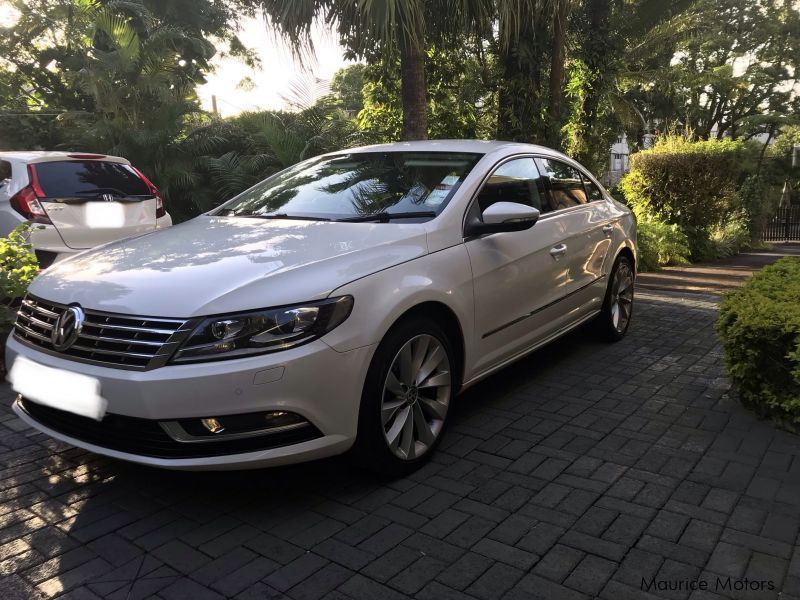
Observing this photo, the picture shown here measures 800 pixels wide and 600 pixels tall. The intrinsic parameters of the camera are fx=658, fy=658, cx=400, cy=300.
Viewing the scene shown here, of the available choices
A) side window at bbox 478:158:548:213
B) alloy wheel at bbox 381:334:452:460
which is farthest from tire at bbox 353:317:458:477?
side window at bbox 478:158:548:213

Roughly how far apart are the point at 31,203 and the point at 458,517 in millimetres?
5212

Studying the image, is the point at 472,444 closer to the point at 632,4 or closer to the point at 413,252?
the point at 413,252

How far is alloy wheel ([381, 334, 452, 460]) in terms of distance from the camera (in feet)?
10.2

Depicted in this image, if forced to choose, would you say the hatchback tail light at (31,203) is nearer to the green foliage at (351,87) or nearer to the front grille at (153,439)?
the front grille at (153,439)

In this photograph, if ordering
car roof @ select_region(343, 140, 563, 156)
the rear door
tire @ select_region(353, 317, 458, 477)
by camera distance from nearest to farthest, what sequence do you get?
tire @ select_region(353, 317, 458, 477) → car roof @ select_region(343, 140, 563, 156) → the rear door

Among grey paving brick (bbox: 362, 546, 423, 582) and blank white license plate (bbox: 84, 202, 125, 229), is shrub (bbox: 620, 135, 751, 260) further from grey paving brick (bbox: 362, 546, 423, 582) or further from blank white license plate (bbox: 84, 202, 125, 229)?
grey paving brick (bbox: 362, 546, 423, 582)

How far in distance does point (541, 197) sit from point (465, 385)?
5.19ft

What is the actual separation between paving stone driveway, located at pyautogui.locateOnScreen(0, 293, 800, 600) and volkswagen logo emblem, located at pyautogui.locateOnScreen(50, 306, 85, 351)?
78 cm

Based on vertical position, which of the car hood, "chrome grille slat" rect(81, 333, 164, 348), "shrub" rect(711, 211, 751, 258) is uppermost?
the car hood

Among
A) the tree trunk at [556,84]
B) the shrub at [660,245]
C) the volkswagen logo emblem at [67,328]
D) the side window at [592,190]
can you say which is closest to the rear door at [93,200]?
the volkswagen logo emblem at [67,328]

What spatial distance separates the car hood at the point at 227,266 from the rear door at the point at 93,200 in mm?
2974

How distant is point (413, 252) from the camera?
3.28 metres

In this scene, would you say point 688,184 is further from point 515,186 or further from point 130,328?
point 130,328

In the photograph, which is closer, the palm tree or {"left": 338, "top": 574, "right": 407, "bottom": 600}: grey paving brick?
{"left": 338, "top": 574, "right": 407, "bottom": 600}: grey paving brick
